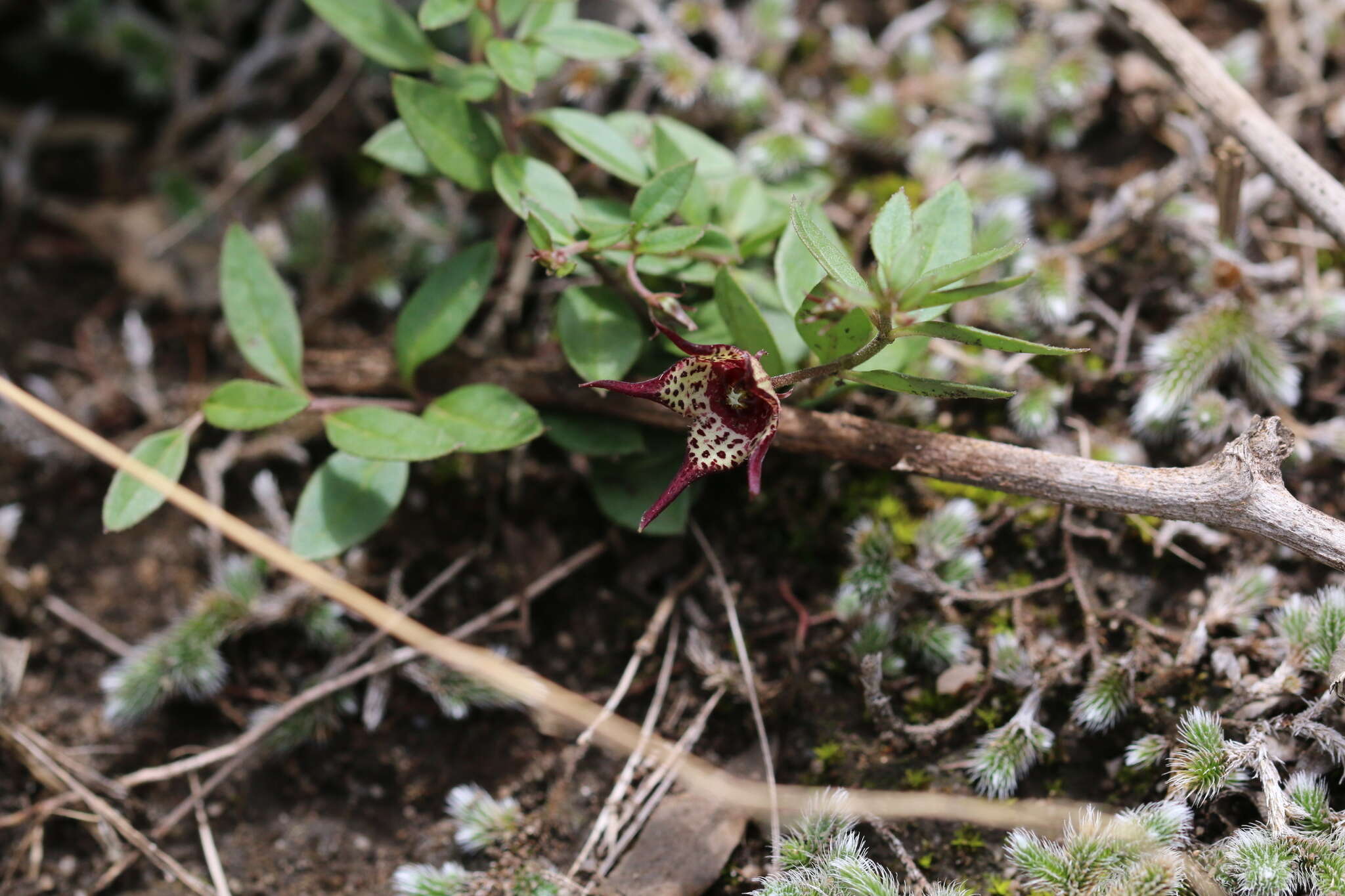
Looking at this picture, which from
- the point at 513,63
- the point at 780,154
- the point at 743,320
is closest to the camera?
the point at 743,320

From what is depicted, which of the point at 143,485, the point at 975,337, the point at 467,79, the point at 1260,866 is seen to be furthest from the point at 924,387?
the point at 143,485

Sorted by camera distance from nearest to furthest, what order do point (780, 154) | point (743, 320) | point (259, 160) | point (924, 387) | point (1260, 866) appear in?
1. point (1260, 866)
2. point (924, 387)
3. point (743, 320)
4. point (780, 154)
5. point (259, 160)

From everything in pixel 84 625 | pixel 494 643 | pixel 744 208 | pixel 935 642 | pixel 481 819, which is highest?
pixel 744 208

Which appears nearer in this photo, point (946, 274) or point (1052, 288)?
point (946, 274)

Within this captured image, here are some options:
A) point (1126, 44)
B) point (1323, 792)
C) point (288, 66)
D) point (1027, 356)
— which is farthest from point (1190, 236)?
point (288, 66)

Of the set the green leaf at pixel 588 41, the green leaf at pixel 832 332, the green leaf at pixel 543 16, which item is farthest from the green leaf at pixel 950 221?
the green leaf at pixel 543 16

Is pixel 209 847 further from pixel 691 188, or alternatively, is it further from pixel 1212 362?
pixel 1212 362

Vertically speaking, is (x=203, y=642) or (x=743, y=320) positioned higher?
(x=743, y=320)

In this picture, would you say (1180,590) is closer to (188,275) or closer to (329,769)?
(329,769)
